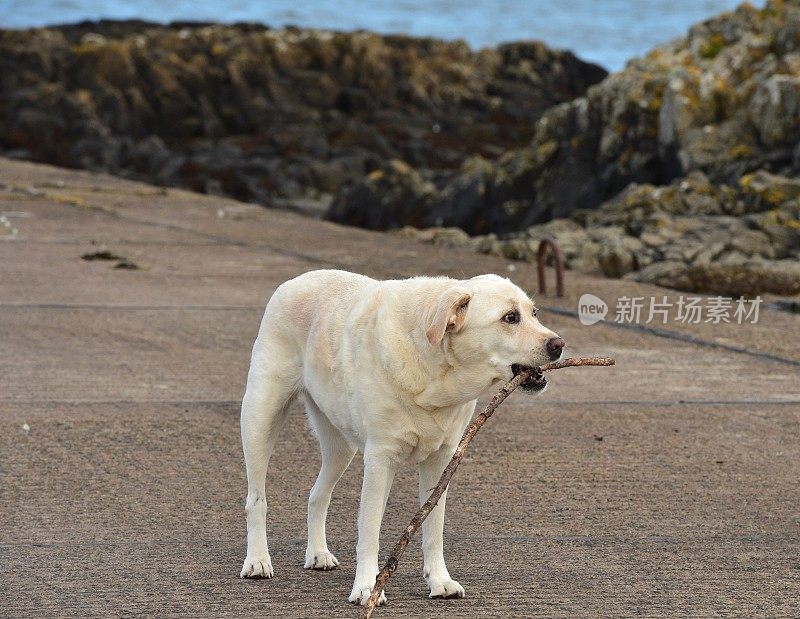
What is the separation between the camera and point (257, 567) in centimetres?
548

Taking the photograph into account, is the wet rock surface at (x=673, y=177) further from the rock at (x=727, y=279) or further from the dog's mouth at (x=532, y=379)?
the dog's mouth at (x=532, y=379)

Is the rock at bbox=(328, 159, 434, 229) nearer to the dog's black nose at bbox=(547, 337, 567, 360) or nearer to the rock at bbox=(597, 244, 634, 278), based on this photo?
the rock at bbox=(597, 244, 634, 278)

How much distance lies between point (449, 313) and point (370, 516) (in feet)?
2.68

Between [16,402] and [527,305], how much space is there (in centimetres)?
469

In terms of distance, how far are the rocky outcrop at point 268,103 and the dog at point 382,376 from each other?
42.8m

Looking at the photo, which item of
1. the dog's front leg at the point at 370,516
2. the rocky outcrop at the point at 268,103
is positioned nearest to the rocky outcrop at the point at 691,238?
the dog's front leg at the point at 370,516

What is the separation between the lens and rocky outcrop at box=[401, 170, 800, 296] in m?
15.7

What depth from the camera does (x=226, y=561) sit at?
5734 mm

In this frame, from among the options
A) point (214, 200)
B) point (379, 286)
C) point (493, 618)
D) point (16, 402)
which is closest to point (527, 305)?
point (379, 286)

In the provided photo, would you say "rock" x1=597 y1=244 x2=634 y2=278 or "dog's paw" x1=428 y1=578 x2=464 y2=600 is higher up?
"dog's paw" x1=428 y1=578 x2=464 y2=600

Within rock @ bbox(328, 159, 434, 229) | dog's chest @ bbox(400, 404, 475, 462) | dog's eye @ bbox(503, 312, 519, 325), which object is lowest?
rock @ bbox(328, 159, 434, 229)

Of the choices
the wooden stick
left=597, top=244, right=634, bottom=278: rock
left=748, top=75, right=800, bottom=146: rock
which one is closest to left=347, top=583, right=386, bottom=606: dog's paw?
the wooden stick

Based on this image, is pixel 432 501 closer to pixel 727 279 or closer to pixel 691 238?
pixel 727 279

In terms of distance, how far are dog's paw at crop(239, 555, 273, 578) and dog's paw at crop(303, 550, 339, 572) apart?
0.18 metres
